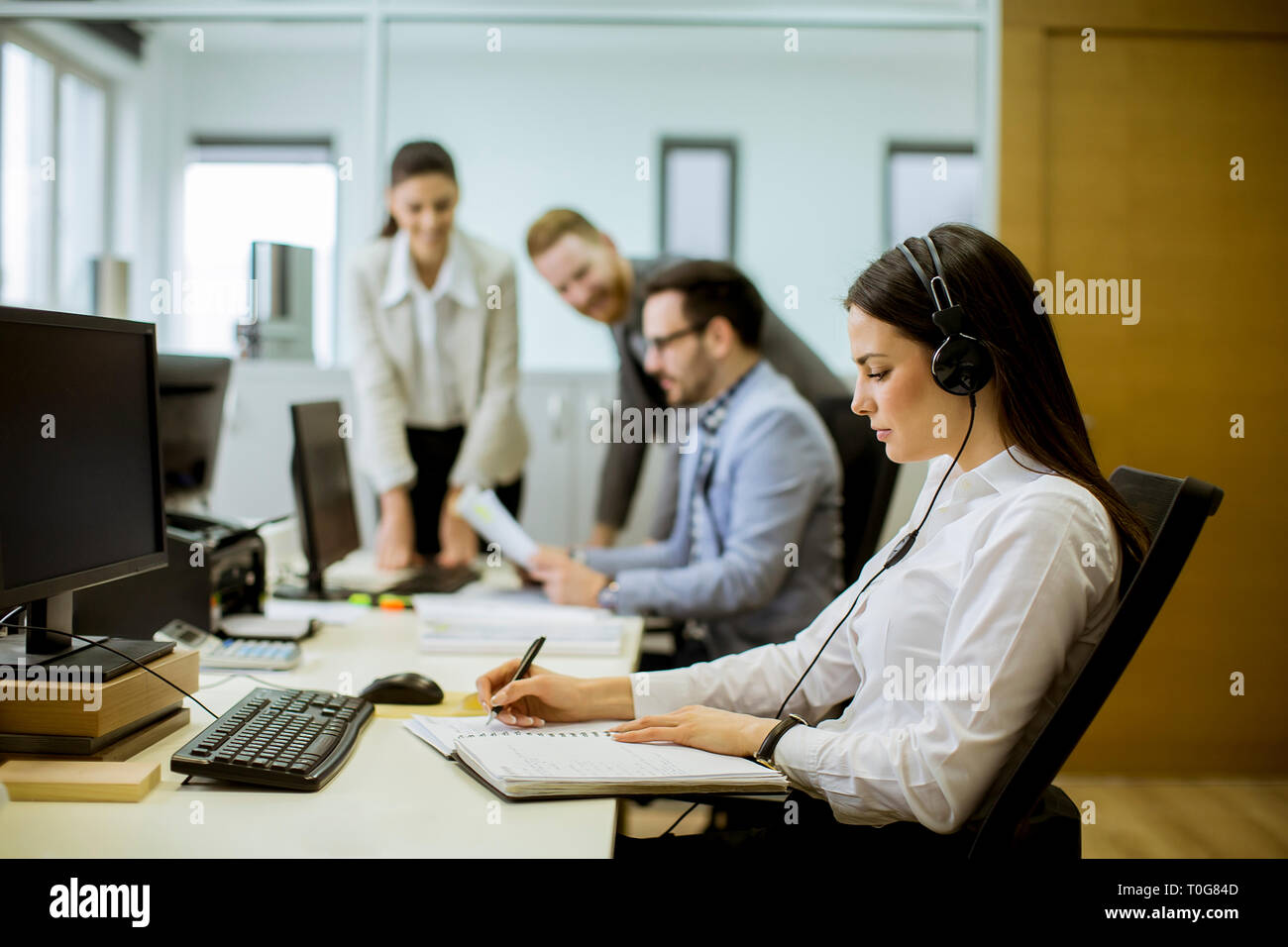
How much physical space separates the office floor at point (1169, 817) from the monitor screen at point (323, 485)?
0.91m

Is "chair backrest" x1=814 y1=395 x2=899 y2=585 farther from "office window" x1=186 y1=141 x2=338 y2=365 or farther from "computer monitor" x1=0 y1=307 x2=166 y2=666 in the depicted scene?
"office window" x1=186 y1=141 x2=338 y2=365

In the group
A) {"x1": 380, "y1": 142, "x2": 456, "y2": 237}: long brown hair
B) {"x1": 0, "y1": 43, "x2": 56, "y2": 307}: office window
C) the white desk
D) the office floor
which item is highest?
{"x1": 0, "y1": 43, "x2": 56, "y2": 307}: office window

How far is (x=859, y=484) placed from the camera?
7.08 feet

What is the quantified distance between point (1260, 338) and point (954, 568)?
2454 millimetres

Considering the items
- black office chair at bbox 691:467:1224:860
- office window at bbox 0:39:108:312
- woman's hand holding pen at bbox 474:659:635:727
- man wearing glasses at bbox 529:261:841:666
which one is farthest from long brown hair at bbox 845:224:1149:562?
office window at bbox 0:39:108:312

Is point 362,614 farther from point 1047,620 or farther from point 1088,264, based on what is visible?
point 1088,264

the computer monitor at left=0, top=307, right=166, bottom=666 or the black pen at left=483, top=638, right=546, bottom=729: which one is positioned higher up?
the computer monitor at left=0, top=307, right=166, bottom=666

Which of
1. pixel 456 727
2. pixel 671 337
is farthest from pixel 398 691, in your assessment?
pixel 671 337

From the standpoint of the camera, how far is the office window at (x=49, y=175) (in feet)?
14.4

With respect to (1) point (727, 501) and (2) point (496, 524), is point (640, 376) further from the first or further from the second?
(2) point (496, 524)

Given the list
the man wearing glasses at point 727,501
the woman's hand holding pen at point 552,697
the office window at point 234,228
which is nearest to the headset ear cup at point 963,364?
the woman's hand holding pen at point 552,697

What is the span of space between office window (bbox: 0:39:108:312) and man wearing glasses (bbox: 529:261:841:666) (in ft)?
10.3

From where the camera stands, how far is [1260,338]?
2.96 meters

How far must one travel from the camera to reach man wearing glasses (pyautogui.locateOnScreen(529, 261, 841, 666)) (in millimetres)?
1969
